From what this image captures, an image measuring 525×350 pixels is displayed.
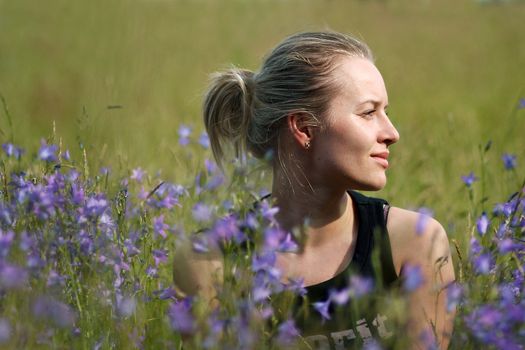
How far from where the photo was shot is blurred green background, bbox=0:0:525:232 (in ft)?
13.5

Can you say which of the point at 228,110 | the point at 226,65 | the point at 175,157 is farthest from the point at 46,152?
the point at 226,65

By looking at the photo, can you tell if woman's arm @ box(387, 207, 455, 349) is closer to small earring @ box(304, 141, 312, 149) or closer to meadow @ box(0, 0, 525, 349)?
meadow @ box(0, 0, 525, 349)

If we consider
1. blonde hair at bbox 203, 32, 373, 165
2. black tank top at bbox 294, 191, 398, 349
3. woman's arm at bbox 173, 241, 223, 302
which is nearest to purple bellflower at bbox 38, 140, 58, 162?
woman's arm at bbox 173, 241, 223, 302

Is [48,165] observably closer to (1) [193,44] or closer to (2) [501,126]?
(2) [501,126]

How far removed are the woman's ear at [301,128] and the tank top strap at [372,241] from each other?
1.02 feet

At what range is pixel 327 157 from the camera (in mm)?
2391

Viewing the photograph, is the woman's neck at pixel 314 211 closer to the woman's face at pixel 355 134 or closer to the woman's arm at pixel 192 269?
the woman's face at pixel 355 134

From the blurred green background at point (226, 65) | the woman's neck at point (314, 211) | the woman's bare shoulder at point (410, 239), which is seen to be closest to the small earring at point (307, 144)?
the woman's neck at point (314, 211)

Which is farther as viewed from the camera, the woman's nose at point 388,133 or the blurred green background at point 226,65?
the blurred green background at point 226,65

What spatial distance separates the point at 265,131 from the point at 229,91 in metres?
0.20

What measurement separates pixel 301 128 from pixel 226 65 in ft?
2.51

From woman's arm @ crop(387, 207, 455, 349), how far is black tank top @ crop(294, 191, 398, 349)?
36mm

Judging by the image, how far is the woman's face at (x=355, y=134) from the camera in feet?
7.58

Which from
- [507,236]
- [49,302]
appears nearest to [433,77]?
[507,236]
